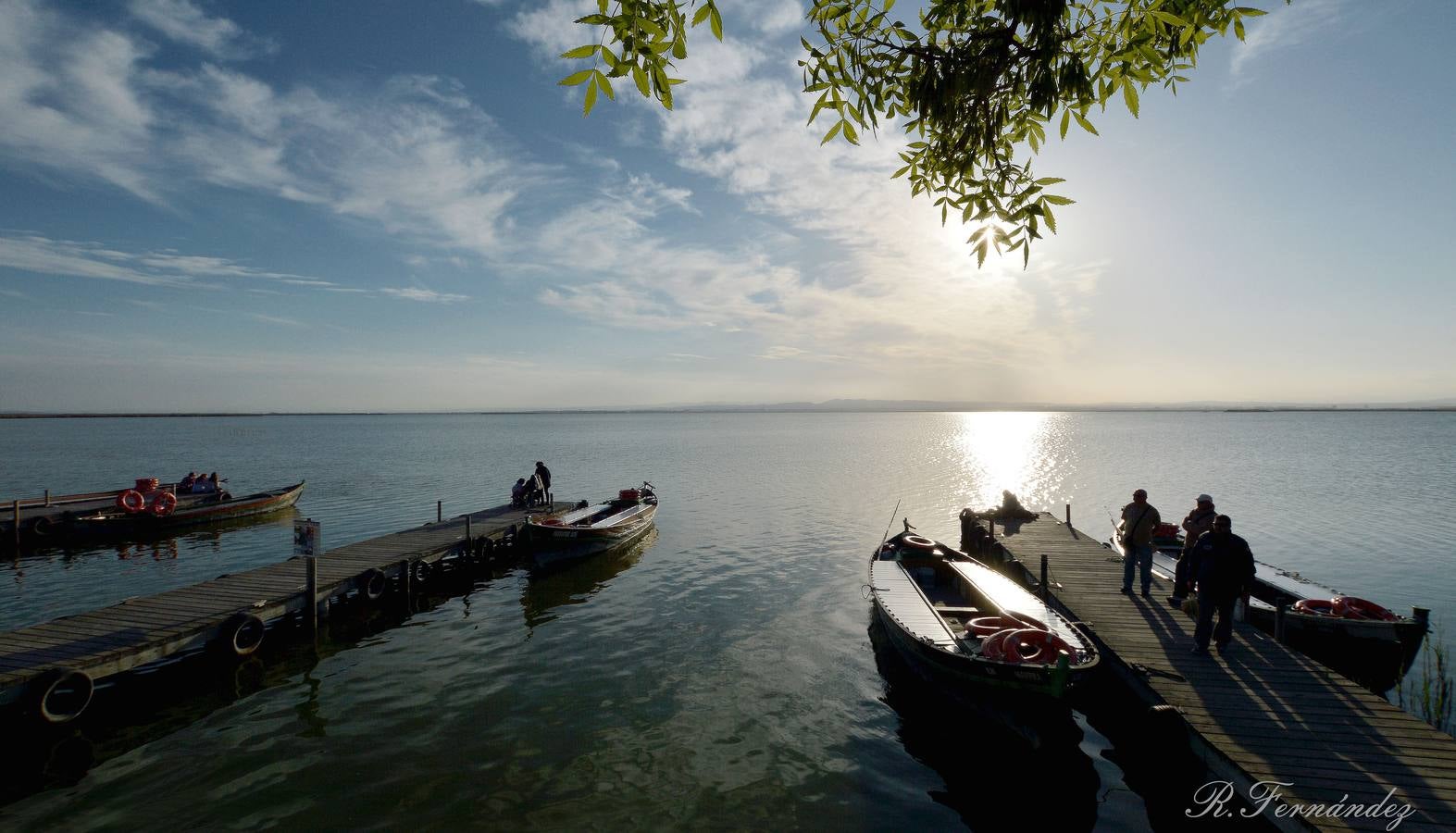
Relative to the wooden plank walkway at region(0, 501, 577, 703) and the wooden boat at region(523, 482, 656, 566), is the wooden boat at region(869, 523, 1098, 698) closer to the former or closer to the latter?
the wooden boat at region(523, 482, 656, 566)

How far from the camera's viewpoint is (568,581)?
73.5 feet

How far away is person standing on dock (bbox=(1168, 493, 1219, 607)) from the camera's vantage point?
13062 mm

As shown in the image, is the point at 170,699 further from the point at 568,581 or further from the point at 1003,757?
the point at 1003,757

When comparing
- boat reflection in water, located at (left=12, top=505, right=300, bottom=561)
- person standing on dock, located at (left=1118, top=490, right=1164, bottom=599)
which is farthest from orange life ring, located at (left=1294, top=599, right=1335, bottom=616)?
boat reflection in water, located at (left=12, top=505, right=300, bottom=561)

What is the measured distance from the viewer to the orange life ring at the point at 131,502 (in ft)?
96.1

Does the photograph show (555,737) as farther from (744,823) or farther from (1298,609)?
(1298,609)

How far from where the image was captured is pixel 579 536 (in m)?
24.0

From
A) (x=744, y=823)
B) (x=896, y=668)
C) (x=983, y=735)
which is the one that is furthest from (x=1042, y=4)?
(x=896, y=668)

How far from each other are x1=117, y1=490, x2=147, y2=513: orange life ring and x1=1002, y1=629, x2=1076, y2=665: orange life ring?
36252 mm

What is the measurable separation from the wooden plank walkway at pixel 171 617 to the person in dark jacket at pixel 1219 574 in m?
19.7

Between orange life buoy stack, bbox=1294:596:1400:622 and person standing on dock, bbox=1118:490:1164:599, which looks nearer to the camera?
orange life buoy stack, bbox=1294:596:1400:622

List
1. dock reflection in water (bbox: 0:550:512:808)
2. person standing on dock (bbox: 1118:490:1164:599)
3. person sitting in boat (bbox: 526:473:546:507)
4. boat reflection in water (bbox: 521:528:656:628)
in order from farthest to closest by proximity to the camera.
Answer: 1. person sitting in boat (bbox: 526:473:546:507)
2. boat reflection in water (bbox: 521:528:656:628)
3. person standing on dock (bbox: 1118:490:1164:599)
4. dock reflection in water (bbox: 0:550:512:808)

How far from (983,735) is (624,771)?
643 centimetres

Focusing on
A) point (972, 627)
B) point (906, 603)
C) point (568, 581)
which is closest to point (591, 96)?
point (972, 627)
